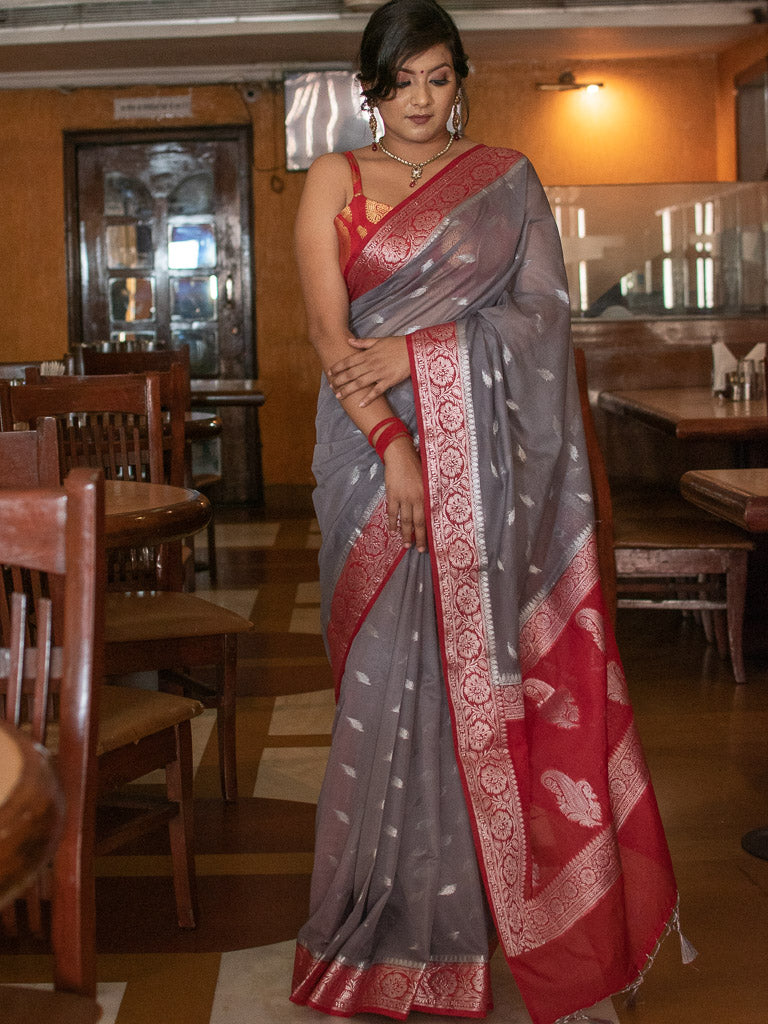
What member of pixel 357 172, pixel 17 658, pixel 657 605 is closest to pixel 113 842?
pixel 17 658

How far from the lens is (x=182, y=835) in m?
2.19

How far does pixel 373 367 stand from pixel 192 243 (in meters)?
6.19

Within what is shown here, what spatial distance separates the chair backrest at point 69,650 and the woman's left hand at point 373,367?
2.52 ft

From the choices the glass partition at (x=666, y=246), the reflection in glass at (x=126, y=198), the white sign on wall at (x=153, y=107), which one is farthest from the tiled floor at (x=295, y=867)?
the white sign on wall at (x=153, y=107)

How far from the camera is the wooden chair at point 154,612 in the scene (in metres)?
2.48

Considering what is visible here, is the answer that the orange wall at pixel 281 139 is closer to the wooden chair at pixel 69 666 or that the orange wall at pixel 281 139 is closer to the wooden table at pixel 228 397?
the wooden table at pixel 228 397

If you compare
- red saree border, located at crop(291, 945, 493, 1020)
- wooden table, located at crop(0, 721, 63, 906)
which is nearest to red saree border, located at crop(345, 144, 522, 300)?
red saree border, located at crop(291, 945, 493, 1020)

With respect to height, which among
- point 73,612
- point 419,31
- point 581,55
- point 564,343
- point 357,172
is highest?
point 581,55

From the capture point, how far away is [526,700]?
1.87 metres

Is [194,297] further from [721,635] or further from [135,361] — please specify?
[721,635]

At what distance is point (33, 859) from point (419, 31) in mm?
1410

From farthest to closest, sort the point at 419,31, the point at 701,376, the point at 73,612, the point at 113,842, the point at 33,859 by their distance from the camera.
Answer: the point at 701,376 → the point at 113,842 → the point at 419,31 → the point at 73,612 → the point at 33,859

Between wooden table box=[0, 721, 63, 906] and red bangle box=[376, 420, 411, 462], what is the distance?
3.31ft

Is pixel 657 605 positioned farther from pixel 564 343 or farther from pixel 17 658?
pixel 17 658
